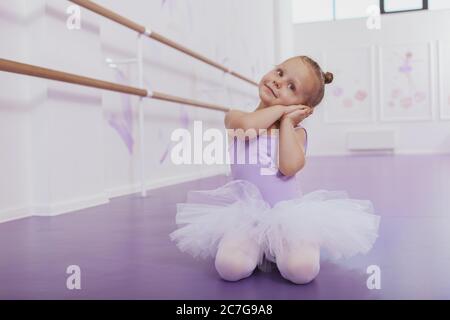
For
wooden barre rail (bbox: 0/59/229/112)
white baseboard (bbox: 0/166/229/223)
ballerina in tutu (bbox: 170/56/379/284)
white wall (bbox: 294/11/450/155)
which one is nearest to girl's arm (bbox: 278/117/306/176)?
ballerina in tutu (bbox: 170/56/379/284)

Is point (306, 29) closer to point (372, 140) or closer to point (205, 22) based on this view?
point (372, 140)

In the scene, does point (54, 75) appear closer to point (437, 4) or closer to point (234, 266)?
point (234, 266)

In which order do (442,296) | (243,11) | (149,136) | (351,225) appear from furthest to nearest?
(243,11)
(149,136)
(351,225)
(442,296)

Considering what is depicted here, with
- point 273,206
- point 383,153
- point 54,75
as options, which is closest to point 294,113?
point 273,206

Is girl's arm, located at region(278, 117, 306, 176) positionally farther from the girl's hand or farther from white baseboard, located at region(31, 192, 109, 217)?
white baseboard, located at region(31, 192, 109, 217)

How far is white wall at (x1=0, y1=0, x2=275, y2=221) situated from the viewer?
1718mm

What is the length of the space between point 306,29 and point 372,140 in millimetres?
1555

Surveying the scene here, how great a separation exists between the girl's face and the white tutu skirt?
18cm

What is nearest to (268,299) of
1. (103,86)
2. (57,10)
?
(103,86)

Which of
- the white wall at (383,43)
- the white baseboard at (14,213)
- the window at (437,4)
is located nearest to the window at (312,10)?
the white wall at (383,43)

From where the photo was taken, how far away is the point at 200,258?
1089mm

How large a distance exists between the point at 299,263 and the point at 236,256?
111 mm

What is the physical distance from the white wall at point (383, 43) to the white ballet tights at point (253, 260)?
5492mm

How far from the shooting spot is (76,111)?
1935 millimetres
